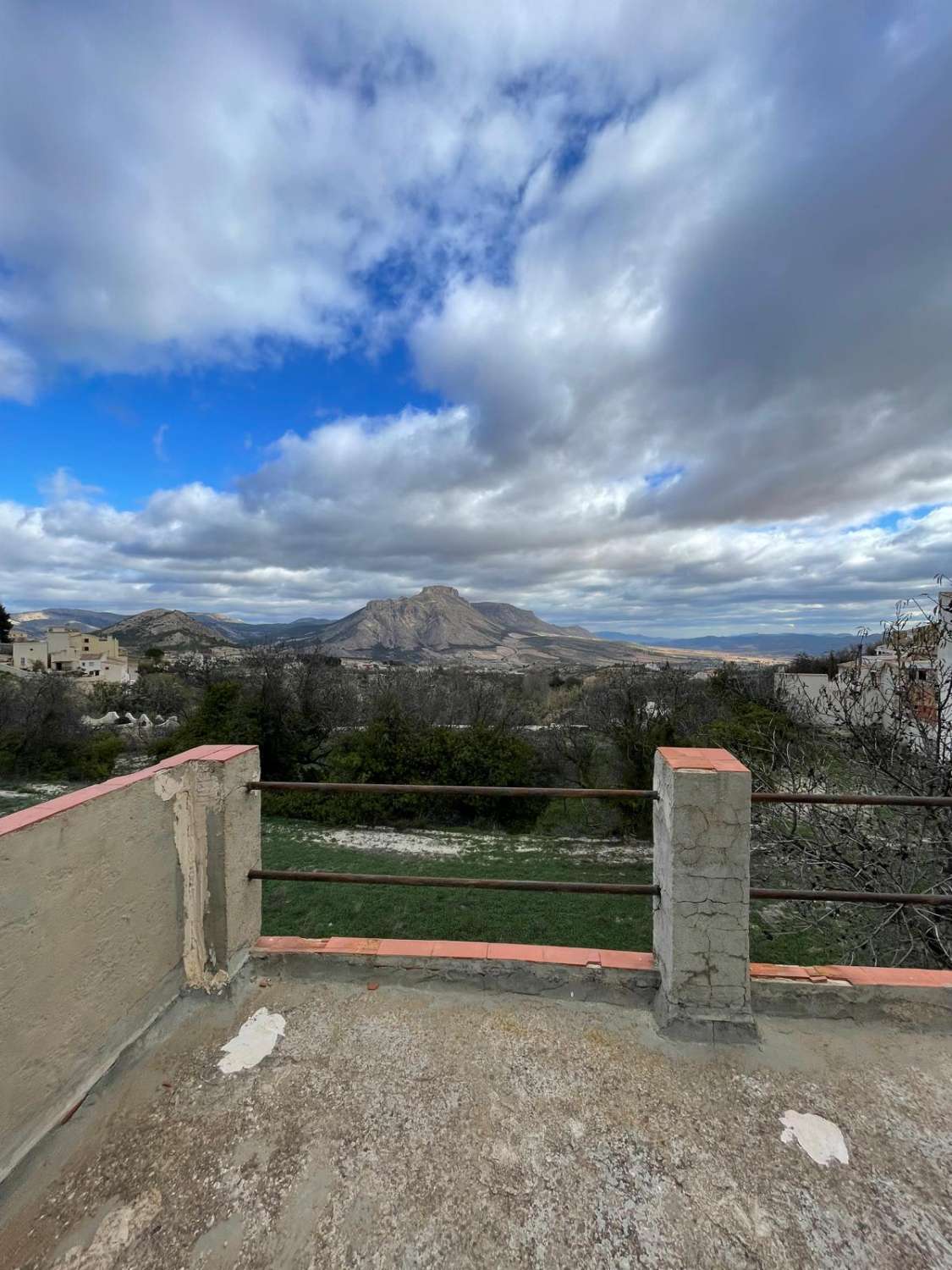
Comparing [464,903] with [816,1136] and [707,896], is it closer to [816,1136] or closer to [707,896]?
[707,896]

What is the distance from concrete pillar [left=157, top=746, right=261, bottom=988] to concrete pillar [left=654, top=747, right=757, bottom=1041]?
1777mm

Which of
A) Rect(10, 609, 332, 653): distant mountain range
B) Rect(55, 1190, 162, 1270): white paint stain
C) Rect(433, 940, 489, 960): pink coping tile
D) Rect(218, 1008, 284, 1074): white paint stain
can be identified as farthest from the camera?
Rect(10, 609, 332, 653): distant mountain range

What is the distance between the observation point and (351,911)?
44.1ft

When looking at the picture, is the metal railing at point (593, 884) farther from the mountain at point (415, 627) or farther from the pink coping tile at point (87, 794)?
the mountain at point (415, 627)

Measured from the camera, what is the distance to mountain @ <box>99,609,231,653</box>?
2798 inches

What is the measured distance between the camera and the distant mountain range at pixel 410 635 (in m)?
74.1

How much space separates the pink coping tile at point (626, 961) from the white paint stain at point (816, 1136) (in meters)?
0.68

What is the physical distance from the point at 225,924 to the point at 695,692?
79.8 ft

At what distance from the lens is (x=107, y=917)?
2057 millimetres

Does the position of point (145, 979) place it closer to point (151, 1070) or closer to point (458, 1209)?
point (151, 1070)

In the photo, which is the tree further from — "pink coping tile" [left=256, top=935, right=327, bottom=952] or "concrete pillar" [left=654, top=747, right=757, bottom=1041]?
"pink coping tile" [left=256, top=935, right=327, bottom=952]

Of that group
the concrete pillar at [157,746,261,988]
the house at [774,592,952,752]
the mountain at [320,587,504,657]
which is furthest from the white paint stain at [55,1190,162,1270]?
the mountain at [320,587,504,657]

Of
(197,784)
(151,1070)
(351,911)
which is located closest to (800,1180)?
(151,1070)

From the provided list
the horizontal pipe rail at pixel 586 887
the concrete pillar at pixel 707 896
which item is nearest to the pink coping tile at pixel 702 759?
the concrete pillar at pixel 707 896
